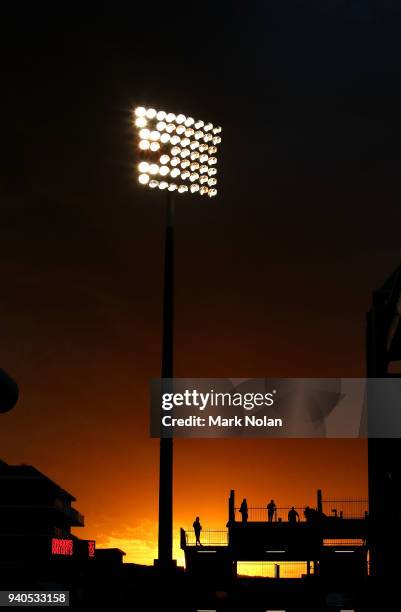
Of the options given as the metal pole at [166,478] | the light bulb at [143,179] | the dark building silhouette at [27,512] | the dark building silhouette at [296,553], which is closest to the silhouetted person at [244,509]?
the dark building silhouette at [296,553]

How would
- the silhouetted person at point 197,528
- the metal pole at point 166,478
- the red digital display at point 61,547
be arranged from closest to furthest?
the metal pole at point 166,478 < the silhouetted person at point 197,528 < the red digital display at point 61,547

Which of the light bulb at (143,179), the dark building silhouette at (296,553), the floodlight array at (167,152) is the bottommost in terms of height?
the dark building silhouette at (296,553)

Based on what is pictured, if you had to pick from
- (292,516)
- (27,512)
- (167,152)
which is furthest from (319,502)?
(27,512)

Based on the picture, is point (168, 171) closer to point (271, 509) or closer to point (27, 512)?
point (271, 509)

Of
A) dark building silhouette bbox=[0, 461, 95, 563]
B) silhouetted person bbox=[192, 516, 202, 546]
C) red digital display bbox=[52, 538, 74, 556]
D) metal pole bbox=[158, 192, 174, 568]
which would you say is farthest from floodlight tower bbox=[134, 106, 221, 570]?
dark building silhouette bbox=[0, 461, 95, 563]

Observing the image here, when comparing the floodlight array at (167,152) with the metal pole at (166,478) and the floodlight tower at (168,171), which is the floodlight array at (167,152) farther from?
the metal pole at (166,478)

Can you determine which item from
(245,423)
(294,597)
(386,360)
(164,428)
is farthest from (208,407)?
(294,597)

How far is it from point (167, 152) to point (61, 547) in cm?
2819

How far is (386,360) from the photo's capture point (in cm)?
1661

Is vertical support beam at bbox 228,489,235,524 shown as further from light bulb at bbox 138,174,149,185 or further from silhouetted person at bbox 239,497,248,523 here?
light bulb at bbox 138,174,149,185

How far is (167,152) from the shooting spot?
23062 millimetres

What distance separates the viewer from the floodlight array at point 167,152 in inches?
846

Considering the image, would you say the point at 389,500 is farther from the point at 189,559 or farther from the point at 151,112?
the point at 189,559

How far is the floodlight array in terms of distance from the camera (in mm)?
21484
